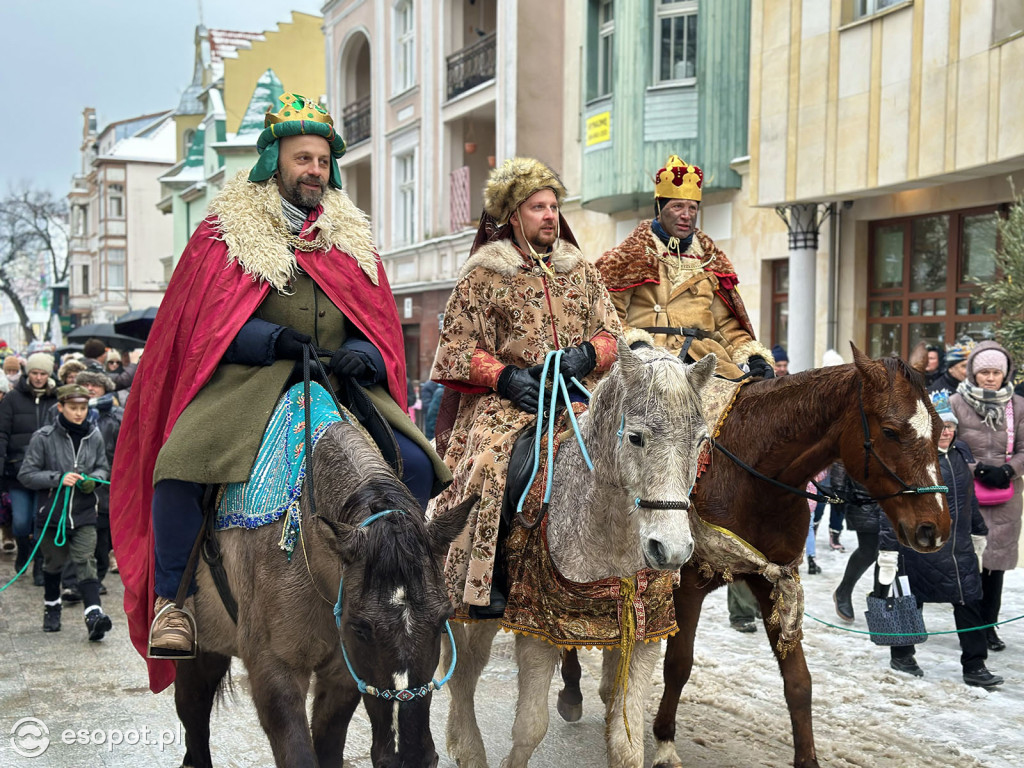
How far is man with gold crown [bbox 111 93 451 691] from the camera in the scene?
13.1 ft

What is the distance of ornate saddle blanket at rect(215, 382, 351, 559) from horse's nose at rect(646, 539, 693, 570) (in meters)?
1.25

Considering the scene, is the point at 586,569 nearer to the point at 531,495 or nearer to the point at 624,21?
the point at 531,495

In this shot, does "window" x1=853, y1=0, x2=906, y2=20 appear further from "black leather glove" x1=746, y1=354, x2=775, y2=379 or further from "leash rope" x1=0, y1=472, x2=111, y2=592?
"leash rope" x1=0, y1=472, x2=111, y2=592

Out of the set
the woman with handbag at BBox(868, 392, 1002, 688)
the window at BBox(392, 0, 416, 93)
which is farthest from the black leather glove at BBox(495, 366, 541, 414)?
the window at BBox(392, 0, 416, 93)

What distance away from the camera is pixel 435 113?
2459cm

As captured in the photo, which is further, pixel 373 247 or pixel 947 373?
pixel 947 373

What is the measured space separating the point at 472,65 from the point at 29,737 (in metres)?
19.9

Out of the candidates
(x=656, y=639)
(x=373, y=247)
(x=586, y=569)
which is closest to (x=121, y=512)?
(x=373, y=247)

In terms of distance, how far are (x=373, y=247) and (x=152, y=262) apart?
62013 millimetres

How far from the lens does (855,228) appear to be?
45.7 ft

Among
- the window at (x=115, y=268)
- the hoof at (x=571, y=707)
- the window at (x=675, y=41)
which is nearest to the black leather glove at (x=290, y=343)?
the hoof at (x=571, y=707)

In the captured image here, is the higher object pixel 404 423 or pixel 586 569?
pixel 404 423

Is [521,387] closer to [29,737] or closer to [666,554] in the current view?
[666,554]

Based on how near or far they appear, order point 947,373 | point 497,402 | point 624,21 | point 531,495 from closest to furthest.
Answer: point 531,495
point 497,402
point 947,373
point 624,21
